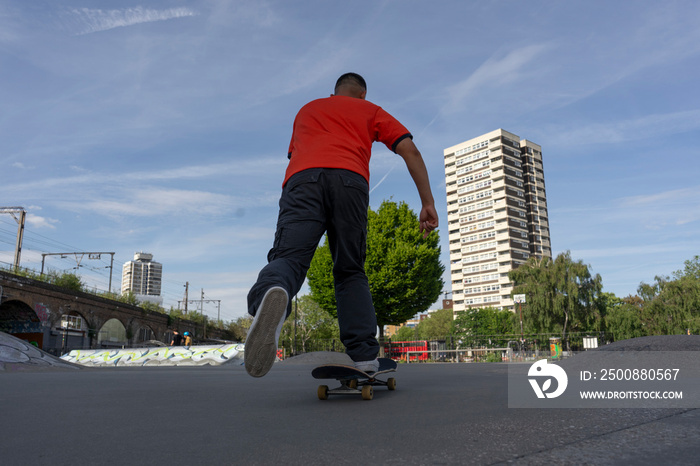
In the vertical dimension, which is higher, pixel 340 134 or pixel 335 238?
pixel 340 134

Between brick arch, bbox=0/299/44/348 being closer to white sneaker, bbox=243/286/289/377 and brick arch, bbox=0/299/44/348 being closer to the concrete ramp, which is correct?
the concrete ramp

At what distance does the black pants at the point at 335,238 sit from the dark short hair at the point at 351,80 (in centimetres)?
97

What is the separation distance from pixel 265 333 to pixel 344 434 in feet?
2.44

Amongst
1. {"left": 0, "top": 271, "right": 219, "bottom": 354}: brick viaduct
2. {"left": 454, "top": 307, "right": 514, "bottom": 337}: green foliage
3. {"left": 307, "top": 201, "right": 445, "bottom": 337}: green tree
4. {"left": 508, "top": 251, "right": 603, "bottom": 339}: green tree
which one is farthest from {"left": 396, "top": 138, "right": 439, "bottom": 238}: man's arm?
{"left": 454, "top": 307, "right": 514, "bottom": 337}: green foliage

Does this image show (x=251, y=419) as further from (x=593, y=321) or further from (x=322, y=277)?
(x=593, y=321)

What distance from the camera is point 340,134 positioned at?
9.45ft

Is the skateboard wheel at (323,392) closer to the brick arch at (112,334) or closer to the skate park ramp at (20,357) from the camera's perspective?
the skate park ramp at (20,357)

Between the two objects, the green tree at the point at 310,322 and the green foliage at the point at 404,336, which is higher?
the green tree at the point at 310,322

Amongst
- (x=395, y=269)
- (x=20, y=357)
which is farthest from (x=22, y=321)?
(x=20, y=357)

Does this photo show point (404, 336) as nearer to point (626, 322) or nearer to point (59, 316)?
point (626, 322)

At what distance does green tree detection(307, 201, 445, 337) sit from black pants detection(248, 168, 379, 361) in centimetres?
2385

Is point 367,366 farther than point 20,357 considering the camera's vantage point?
No

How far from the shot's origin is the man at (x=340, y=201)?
2.54 meters

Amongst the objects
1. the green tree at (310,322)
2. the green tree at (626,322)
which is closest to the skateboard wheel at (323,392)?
the green tree at (626,322)
